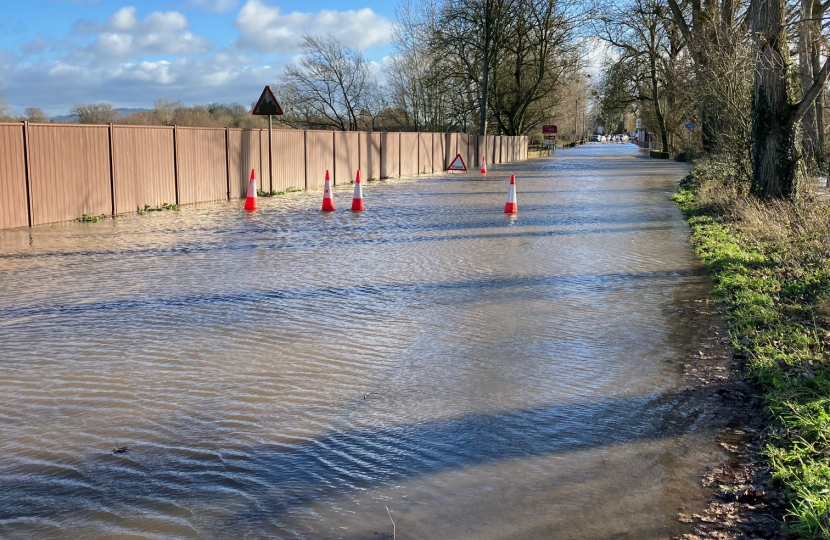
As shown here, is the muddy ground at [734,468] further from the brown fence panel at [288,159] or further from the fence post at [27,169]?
the brown fence panel at [288,159]

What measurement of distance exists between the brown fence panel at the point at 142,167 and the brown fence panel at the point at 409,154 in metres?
16.5

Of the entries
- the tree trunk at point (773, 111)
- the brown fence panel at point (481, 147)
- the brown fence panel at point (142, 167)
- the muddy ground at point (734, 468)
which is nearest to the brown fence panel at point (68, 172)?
the brown fence panel at point (142, 167)

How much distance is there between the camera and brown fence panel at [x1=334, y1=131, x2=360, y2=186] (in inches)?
1018

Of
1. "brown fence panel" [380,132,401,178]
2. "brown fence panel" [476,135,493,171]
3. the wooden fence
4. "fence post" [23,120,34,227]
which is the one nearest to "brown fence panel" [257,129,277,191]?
the wooden fence

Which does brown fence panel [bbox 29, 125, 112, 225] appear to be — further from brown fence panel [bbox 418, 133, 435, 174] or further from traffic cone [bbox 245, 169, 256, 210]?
brown fence panel [bbox 418, 133, 435, 174]

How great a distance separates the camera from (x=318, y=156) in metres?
24.5

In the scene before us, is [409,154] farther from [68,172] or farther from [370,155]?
[68,172]

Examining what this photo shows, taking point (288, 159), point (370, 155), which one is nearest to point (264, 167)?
point (288, 159)

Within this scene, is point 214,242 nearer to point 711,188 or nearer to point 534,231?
point 534,231

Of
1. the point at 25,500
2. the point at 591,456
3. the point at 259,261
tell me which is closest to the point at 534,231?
the point at 259,261

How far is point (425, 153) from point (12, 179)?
25.1 metres

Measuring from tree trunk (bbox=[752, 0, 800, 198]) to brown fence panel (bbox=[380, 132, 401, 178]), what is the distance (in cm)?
1746

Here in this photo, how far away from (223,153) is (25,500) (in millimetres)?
16280

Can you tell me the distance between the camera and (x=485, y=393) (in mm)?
5082
